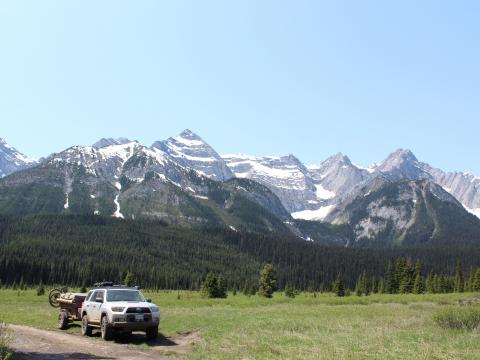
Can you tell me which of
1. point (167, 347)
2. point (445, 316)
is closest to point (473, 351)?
point (445, 316)

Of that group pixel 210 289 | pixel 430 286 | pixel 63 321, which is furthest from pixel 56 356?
pixel 430 286

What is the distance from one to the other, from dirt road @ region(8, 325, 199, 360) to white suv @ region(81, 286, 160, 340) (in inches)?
32.3

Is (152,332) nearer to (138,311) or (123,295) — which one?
(138,311)

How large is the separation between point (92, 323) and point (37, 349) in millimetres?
6365

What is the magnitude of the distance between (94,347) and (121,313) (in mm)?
2887

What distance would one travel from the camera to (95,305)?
104ft

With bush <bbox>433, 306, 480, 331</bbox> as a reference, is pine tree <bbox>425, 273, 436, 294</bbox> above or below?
above

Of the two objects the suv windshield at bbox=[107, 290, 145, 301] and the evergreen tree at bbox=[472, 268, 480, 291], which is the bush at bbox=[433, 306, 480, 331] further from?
the evergreen tree at bbox=[472, 268, 480, 291]

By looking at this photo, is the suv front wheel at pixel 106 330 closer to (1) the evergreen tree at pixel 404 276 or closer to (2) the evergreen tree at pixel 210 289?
(2) the evergreen tree at pixel 210 289

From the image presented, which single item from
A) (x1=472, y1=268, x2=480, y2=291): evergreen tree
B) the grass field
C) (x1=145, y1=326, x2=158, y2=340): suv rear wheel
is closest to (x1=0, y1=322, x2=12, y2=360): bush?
the grass field

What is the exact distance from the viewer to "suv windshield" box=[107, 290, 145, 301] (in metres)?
31.0

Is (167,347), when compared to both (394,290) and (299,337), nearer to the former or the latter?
(299,337)

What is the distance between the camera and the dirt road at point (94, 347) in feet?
79.0

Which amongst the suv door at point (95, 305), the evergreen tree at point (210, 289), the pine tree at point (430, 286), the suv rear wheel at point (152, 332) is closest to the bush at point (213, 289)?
the evergreen tree at point (210, 289)
